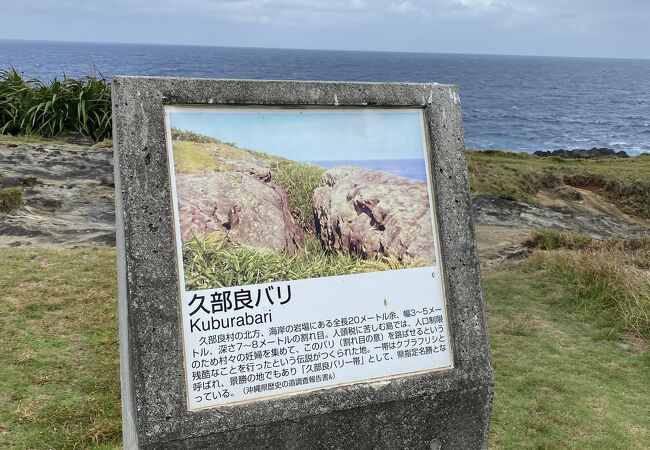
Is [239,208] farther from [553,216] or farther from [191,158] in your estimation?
[553,216]

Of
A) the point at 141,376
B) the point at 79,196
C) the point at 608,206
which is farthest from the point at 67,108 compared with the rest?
the point at 608,206

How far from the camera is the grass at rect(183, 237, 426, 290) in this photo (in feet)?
8.46

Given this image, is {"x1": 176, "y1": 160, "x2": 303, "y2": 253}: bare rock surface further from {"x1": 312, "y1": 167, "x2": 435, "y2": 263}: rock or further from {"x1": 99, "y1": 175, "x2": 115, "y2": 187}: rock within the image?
{"x1": 99, "y1": 175, "x2": 115, "y2": 187}: rock

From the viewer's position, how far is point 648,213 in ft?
44.3

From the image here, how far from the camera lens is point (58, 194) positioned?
285 inches

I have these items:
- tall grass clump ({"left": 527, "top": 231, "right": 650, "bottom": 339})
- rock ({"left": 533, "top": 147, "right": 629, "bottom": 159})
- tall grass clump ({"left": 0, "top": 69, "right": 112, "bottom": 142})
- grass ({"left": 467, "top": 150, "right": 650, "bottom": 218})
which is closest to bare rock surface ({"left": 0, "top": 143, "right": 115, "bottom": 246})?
tall grass clump ({"left": 0, "top": 69, "right": 112, "bottom": 142})

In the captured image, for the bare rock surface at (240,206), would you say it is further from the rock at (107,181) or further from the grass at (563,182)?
the grass at (563,182)

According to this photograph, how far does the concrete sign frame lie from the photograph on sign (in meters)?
0.05

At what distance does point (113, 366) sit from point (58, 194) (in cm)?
393

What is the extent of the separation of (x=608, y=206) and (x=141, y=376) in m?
12.7

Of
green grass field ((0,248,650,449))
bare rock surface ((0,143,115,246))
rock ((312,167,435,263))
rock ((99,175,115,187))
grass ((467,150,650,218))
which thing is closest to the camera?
rock ((312,167,435,263))

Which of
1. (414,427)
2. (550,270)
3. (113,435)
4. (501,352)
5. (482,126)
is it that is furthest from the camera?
(482,126)

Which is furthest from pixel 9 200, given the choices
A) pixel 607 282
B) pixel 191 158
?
pixel 607 282

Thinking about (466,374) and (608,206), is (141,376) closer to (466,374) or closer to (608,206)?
(466,374)
